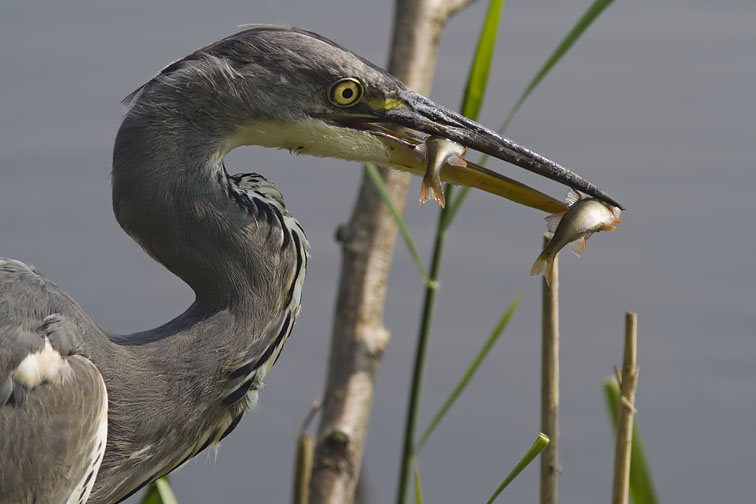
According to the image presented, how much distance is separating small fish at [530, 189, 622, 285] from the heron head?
7cm

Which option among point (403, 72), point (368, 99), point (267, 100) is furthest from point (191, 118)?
point (403, 72)

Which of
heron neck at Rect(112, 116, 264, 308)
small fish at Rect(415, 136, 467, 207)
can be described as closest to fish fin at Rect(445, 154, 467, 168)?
small fish at Rect(415, 136, 467, 207)

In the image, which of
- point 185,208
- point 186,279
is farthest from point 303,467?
point 185,208

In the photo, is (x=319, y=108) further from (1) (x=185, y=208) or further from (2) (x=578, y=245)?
(2) (x=578, y=245)

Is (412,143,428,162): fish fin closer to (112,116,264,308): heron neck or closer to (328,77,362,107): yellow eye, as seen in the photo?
(328,77,362,107): yellow eye

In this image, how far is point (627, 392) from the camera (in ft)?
6.13

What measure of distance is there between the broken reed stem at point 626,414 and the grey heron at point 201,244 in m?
0.24

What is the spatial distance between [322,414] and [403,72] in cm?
89

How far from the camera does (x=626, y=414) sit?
1865mm

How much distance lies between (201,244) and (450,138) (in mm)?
453

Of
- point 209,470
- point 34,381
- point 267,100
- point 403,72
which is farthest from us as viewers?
point 209,470

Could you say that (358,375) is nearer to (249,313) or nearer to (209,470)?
(249,313)

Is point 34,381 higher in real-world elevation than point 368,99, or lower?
lower

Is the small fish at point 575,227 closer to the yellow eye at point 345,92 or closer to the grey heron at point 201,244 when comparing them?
the grey heron at point 201,244
